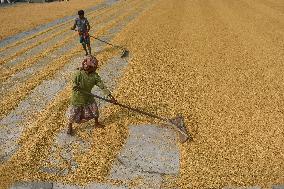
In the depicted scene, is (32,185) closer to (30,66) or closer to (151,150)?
(151,150)

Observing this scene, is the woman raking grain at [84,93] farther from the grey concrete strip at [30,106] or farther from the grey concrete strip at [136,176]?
the grey concrete strip at [136,176]

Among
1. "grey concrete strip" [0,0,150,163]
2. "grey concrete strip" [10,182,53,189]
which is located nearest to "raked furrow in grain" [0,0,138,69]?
"grey concrete strip" [0,0,150,163]

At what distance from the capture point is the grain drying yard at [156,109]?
746 cm

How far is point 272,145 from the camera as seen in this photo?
824cm

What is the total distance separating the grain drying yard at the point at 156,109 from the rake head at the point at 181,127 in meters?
0.16

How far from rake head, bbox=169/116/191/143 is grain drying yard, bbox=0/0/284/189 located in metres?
0.16

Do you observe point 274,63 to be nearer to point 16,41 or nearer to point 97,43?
point 97,43

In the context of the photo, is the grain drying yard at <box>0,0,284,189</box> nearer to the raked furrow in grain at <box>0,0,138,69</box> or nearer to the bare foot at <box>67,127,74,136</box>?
the raked furrow in grain at <box>0,0,138,69</box>

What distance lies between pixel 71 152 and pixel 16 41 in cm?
1405

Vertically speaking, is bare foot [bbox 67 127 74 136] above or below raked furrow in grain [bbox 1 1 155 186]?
above

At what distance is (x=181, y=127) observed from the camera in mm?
8930

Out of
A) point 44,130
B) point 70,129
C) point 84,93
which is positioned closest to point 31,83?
point 44,130

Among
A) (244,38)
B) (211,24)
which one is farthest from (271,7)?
(244,38)

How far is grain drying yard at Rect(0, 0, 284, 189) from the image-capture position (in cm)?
746
